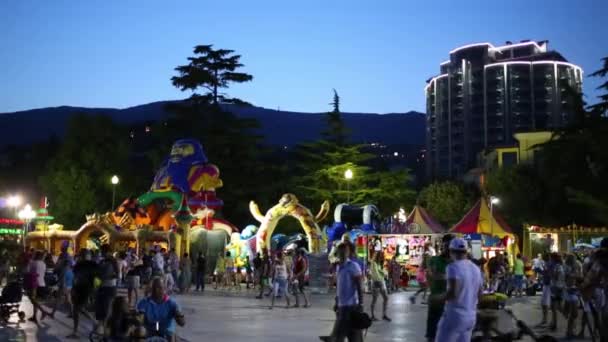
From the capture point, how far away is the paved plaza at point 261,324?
1287 cm

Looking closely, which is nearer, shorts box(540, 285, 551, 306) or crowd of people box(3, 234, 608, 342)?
crowd of people box(3, 234, 608, 342)

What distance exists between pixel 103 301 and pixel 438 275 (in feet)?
18.9

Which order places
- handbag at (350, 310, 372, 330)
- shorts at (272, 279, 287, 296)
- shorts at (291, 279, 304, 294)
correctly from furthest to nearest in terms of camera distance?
1. shorts at (272, 279, 287, 296)
2. shorts at (291, 279, 304, 294)
3. handbag at (350, 310, 372, 330)

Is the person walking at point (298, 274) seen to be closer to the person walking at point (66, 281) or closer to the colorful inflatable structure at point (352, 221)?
the person walking at point (66, 281)

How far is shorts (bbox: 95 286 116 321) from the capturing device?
39.4ft

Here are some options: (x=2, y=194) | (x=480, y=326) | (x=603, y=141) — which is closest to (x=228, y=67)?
(x=2, y=194)

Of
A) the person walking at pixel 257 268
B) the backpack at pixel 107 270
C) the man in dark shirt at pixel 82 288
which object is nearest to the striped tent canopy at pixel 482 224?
the person walking at pixel 257 268

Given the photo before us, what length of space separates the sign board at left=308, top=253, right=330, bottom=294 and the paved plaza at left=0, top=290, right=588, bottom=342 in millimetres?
5508

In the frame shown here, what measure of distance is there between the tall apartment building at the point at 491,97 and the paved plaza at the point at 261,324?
99.8 metres

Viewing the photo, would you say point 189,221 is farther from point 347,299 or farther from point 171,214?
point 347,299

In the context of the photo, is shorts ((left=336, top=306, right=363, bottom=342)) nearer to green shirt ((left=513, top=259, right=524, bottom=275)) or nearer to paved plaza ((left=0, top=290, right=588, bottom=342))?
paved plaza ((left=0, top=290, right=588, bottom=342))

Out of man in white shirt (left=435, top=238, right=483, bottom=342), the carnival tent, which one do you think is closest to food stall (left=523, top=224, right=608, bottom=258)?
the carnival tent

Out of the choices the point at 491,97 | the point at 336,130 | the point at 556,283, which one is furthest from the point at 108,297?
the point at 491,97

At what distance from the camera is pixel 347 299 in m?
9.47
